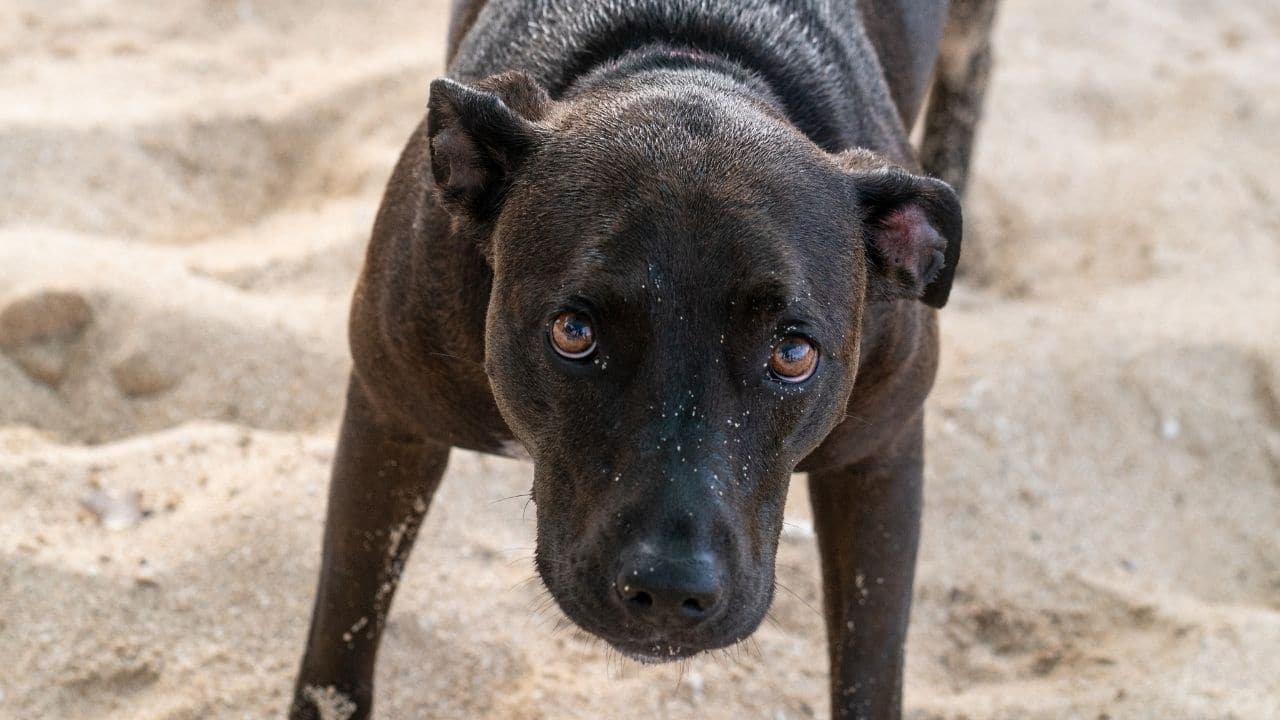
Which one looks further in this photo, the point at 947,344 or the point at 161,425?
the point at 947,344

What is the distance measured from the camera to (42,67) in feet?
20.8

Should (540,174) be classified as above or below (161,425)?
above

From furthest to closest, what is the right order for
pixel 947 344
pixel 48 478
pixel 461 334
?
pixel 947 344, pixel 48 478, pixel 461 334

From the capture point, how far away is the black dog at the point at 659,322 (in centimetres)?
245

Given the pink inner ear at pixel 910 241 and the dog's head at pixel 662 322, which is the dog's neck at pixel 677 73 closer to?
the dog's head at pixel 662 322

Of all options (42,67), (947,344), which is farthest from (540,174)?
(42,67)

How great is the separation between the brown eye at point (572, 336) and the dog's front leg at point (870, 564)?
985 mm

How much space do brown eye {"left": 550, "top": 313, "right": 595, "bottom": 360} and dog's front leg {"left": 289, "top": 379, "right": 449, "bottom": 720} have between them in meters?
0.88

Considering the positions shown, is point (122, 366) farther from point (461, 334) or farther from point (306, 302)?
point (461, 334)

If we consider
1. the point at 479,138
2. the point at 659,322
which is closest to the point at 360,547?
the point at 479,138

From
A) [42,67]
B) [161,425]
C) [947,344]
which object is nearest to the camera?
[161,425]

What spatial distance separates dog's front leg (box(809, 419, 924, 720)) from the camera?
3350 millimetres

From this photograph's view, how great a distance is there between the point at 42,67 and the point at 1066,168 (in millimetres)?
4458

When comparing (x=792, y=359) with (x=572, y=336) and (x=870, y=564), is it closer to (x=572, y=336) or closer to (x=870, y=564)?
(x=572, y=336)
